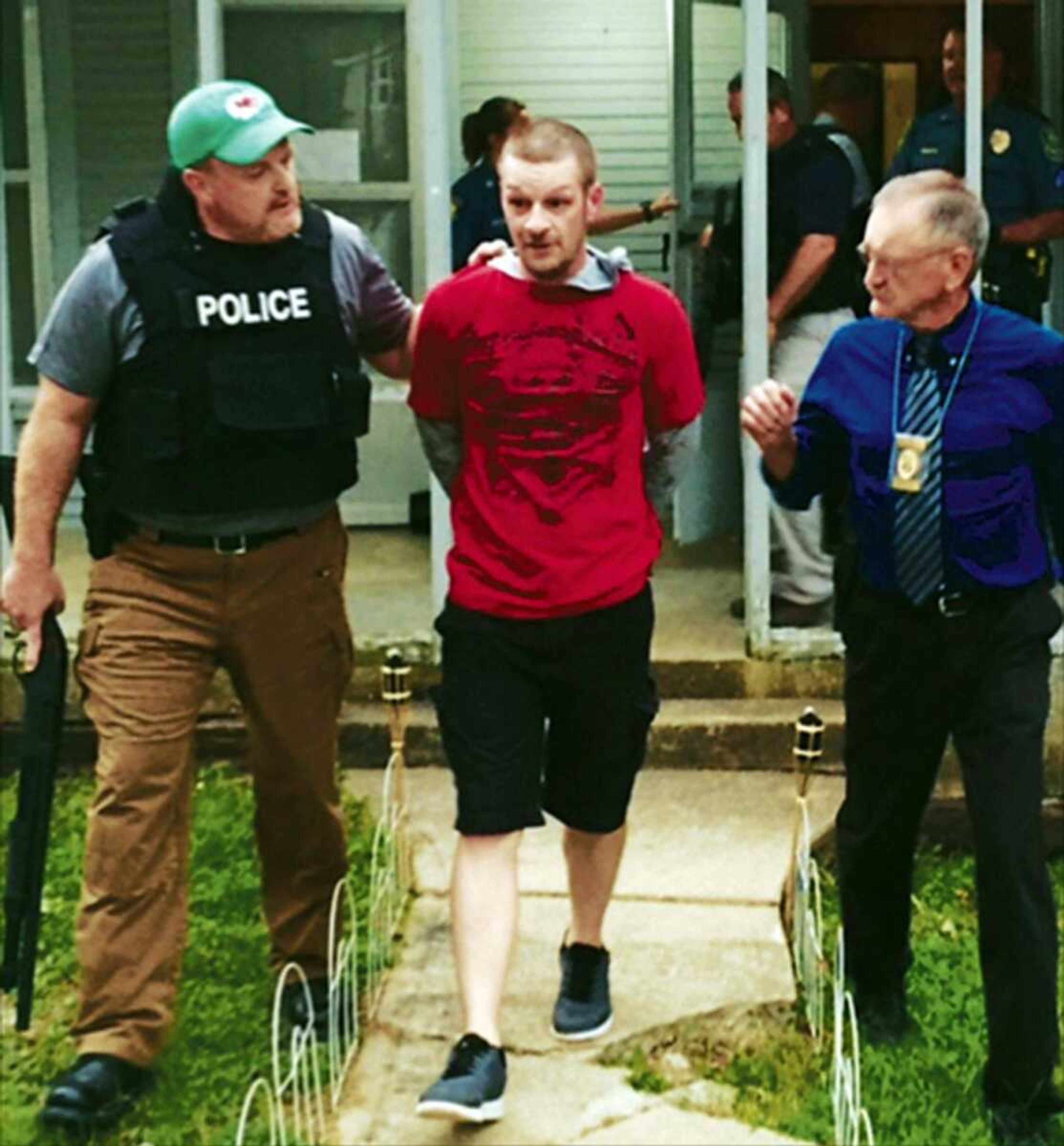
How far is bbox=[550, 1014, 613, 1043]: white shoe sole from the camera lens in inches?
191

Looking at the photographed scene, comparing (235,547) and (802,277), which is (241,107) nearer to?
(235,547)

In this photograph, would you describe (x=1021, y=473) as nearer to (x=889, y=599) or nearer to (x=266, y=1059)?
(x=889, y=599)

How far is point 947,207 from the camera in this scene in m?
4.32

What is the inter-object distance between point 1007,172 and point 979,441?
9.82ft

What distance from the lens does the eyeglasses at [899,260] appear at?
14.1 ft

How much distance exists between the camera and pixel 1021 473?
14.3 ft

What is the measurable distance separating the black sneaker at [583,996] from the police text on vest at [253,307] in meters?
1.43

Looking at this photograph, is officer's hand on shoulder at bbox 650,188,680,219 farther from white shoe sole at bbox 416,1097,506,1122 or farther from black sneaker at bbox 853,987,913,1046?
white shoe sole at bbox 416,1097,506,1122

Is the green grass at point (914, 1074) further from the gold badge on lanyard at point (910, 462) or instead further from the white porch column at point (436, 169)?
the white porch column at point (436, 169)

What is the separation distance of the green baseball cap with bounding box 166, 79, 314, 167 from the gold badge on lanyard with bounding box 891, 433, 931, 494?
129 cm

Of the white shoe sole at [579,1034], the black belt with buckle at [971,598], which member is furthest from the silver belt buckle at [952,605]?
the white shoe sole at [579,1034]

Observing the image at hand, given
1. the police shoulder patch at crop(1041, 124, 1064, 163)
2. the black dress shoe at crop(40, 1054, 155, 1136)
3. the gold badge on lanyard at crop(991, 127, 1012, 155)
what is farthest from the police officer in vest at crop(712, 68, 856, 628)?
the black dress shoe at crop(40, 1054, 155, 1136)

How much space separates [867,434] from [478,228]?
10.8 ft

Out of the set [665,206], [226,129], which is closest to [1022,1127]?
[226,129]
